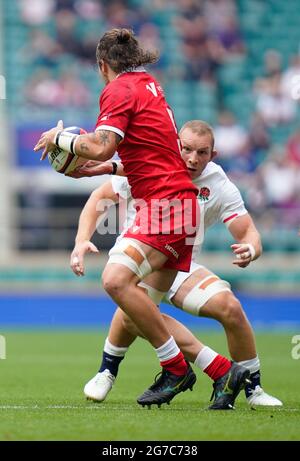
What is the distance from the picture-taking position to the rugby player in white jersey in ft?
23.2

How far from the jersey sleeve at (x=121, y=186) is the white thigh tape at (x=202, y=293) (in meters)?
0.78

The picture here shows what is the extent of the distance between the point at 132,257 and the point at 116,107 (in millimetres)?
886

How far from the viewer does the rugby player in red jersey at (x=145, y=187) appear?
6418 mm

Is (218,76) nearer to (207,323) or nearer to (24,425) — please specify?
(207,323)

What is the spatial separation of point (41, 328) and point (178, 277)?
29.9ft

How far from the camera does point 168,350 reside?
21.7 feet

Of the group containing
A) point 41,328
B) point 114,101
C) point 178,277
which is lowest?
point 41,328

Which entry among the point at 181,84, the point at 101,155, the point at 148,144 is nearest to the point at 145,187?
the point at 148,144

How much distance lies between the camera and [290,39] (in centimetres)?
2208

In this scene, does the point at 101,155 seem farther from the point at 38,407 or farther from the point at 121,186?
the point at 38,407

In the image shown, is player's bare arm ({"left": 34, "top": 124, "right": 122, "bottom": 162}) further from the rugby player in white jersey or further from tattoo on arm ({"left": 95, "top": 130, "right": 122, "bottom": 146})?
the rugby player in white jersey

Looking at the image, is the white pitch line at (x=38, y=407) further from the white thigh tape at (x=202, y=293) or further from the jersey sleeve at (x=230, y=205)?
the jersey sleeve at (x=230, y=205)

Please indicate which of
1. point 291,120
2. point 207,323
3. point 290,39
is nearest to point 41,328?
point 207,323
